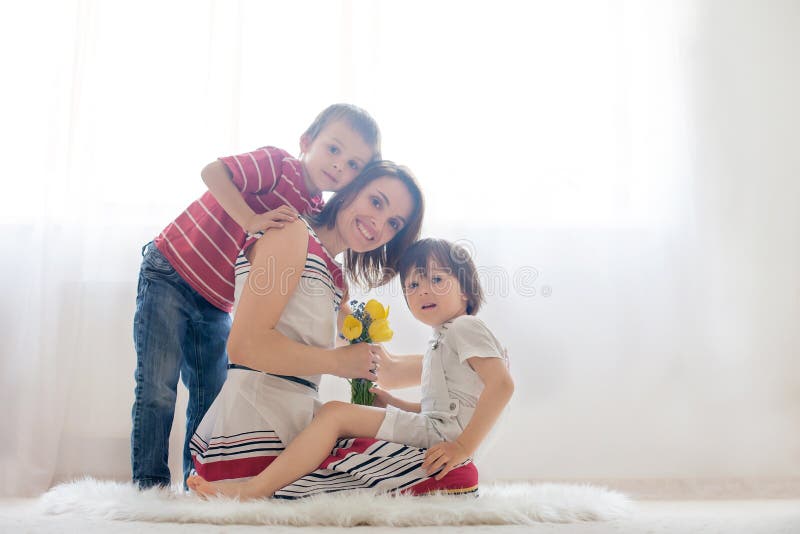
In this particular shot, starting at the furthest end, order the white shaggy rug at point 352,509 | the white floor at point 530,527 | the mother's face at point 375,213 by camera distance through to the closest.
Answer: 1. the mother's face at point 375,213
2. the white shaggy rug at point 352,509
3. the white floor at point 530,527

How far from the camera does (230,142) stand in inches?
66.9

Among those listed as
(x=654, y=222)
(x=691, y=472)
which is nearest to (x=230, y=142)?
(x=654, y=222)

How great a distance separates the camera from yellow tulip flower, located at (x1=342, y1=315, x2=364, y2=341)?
1.23 metres

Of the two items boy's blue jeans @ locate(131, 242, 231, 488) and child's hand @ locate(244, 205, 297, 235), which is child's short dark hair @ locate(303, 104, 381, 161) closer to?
child's hand @ locate(244, 205, 297, 235)

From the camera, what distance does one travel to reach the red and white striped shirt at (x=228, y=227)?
4.46 ft

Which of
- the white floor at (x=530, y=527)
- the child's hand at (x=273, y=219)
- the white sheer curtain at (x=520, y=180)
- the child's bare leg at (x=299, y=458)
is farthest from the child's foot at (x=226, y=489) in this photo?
the white sheer curtain at (x=520, y=180)

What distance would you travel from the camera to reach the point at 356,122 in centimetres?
136

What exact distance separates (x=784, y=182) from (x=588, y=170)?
58cm

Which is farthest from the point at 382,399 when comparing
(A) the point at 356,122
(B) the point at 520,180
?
(B) the point at 520,180

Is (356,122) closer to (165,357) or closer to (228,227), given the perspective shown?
(228,227)

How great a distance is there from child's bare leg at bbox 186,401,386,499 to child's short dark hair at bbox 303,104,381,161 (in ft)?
1.89

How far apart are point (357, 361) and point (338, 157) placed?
45 cm

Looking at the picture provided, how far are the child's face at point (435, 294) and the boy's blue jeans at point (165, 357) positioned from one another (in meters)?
0.48

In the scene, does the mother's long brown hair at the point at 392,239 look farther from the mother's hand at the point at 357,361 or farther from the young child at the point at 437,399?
the mother's hand at the point at 357,361
